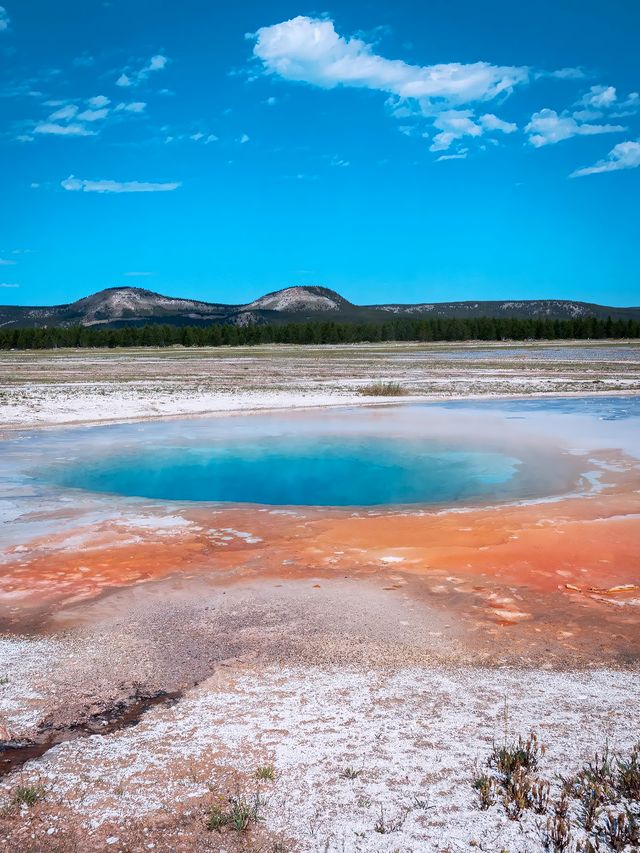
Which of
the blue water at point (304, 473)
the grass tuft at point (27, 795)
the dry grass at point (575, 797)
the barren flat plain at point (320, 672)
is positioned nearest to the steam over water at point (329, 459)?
the blue water at point (304, 473)

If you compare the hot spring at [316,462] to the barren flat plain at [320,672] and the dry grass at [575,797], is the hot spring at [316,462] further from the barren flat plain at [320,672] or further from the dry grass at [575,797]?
the dry grass at [575,797]

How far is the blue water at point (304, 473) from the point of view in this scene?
467 inches

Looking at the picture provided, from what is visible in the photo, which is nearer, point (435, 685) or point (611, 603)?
point (435, 685)

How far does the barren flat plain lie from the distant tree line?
108349 mm

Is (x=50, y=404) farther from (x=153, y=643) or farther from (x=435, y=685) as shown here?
(x=435, y=685)

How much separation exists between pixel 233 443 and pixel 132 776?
523 inches

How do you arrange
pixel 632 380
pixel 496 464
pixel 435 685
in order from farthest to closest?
pixel 632 380, pixel 496 464, pixel 435 685

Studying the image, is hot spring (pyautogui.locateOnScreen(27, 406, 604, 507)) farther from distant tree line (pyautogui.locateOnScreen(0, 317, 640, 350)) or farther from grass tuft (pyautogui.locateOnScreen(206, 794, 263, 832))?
distant tree line (pyautogui.locateOnScreen(0, 317, 640, 350))

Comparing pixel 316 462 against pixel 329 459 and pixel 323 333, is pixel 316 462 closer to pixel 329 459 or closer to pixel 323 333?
pixel 329 459

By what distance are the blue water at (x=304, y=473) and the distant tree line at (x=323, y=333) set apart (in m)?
101

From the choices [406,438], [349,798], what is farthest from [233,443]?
[349,798]

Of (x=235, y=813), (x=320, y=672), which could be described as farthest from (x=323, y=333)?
(x=235, y=813)

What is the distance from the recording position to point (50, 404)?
24.0 metres

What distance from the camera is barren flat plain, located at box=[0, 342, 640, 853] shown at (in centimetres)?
352
